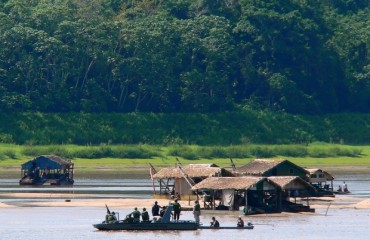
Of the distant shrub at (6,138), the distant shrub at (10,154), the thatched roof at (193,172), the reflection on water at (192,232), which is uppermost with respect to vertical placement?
the distant shrub at (6,138)

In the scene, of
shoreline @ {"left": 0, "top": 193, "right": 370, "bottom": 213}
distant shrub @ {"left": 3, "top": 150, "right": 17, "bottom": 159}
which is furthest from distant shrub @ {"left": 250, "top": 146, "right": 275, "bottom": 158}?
shoreline @ {"left": 0, "top": 193, "right": 370, "bottom": 213}

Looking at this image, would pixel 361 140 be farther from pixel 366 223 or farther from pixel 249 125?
pixel 366 223

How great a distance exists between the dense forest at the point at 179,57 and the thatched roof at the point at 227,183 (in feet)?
209

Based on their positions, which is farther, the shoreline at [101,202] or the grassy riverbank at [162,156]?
the grassy riverbank at [162,156]

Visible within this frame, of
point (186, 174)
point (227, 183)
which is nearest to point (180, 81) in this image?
point (186, 174)

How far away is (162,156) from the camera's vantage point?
12875 cm

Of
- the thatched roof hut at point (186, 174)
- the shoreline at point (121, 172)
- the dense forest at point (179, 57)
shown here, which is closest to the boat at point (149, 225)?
the thatched roof hut at point (186, 174)

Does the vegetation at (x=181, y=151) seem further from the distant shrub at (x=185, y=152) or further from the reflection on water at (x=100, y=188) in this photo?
the reflection on water at (x=100, y=188)

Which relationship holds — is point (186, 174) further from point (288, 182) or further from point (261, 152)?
point (261, 152)

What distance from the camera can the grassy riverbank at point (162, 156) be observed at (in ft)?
400

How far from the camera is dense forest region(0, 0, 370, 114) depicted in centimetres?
14212

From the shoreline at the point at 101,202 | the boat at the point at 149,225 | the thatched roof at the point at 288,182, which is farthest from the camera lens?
the shoreline at the point at 101,202

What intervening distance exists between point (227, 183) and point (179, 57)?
74.3 m

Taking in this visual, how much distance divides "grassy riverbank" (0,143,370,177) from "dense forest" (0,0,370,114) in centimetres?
1343
